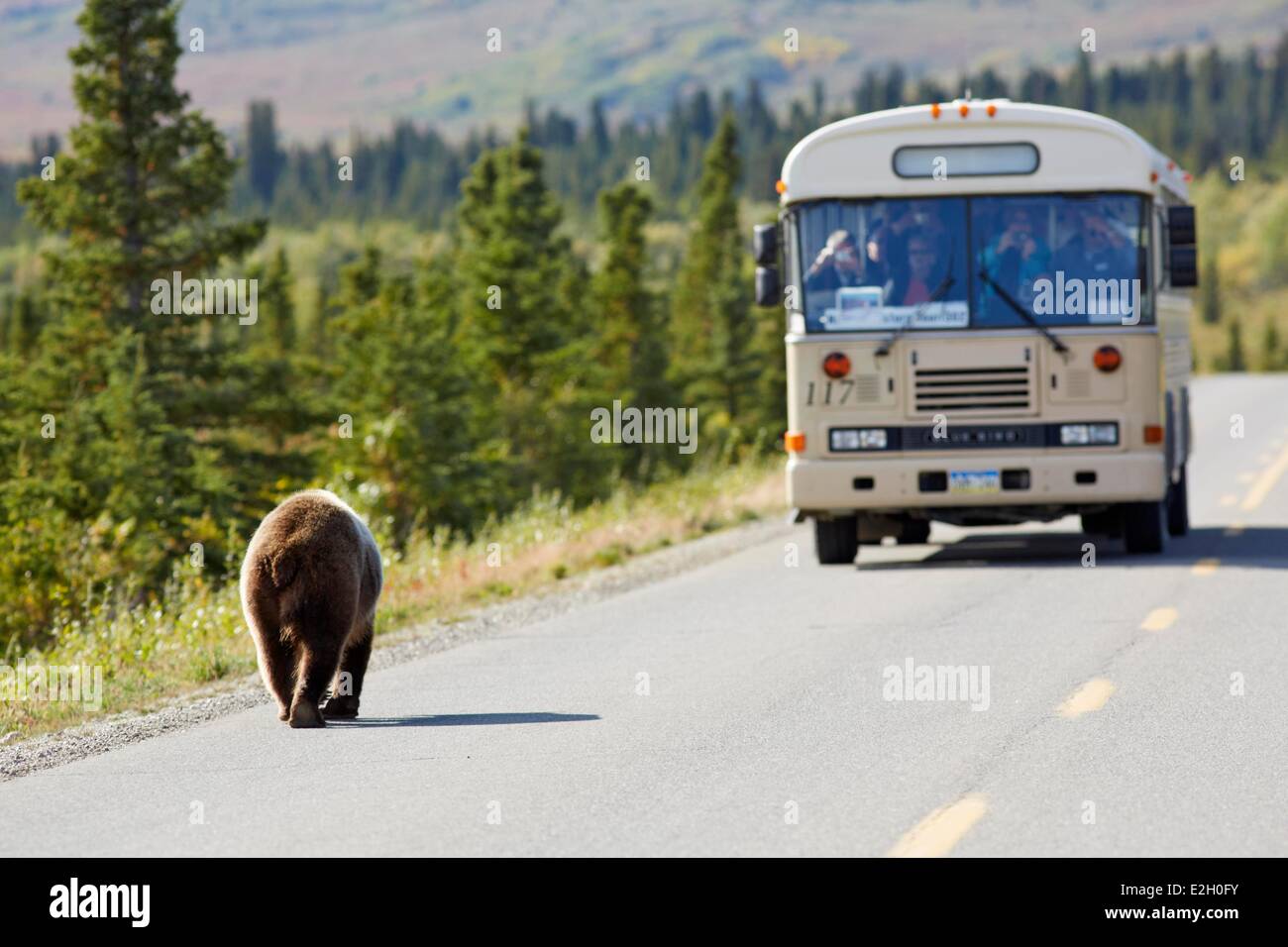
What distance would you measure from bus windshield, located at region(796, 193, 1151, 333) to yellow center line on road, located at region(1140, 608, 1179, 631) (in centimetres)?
342

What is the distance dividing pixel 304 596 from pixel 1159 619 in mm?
5962

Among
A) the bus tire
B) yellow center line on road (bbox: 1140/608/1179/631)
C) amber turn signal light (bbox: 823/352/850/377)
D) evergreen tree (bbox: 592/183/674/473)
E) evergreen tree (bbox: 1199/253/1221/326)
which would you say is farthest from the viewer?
evergreen tree (bbox: 1199/253/1221/326)

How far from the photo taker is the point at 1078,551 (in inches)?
685

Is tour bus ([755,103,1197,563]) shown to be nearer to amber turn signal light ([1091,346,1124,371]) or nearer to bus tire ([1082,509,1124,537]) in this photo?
amber turn signal light ([1091,346,1124,371])

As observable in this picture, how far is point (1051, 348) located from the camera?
15.5 m

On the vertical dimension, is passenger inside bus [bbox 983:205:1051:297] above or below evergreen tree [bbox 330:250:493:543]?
above

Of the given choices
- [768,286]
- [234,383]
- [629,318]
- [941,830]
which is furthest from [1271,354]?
[941,830]

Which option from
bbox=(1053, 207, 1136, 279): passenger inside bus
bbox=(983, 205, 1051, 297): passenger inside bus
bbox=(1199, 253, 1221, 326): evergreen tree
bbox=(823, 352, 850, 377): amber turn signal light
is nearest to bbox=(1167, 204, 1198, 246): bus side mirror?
bbox=(1053, 207, 1136, 279): passenger inside bus

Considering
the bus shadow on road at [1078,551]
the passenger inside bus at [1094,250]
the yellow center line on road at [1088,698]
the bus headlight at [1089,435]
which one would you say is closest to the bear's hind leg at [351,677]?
the yellow center line on road at [1088,698]

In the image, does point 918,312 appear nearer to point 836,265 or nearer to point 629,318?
point 836,265

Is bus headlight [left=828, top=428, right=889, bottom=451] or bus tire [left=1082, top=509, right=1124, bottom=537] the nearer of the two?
bus headlight [left=828, top=428, right=889, bottom=451]

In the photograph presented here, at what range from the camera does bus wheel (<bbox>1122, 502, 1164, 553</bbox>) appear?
16.2 m
